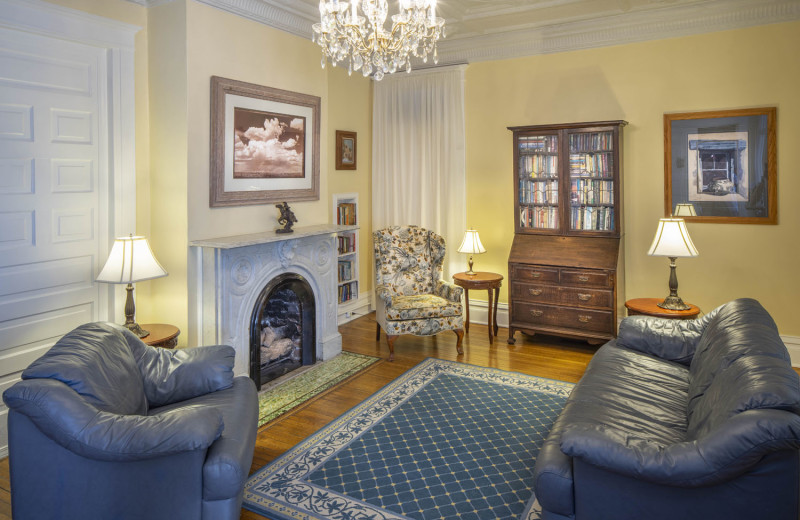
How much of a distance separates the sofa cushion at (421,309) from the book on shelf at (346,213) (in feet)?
4.39

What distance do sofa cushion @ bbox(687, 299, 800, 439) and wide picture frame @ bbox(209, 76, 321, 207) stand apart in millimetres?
3225

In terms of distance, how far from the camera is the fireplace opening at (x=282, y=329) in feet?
14.0

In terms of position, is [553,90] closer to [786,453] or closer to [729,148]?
[729,148]

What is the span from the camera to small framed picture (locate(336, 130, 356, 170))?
19.8 feet

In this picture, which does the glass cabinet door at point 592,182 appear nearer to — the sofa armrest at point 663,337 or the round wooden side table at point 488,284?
the round wooden side table at point 488,284

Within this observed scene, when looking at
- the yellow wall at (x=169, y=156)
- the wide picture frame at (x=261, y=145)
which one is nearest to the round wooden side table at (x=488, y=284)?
the wide picture frame at (x=261, y=145)

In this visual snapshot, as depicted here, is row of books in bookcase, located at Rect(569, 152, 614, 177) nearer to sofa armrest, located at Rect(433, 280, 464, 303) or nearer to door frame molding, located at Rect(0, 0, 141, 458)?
sofa armrest, located at Rect(433, 280, 464, 303)

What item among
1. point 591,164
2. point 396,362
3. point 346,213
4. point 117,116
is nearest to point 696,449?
point 396,362

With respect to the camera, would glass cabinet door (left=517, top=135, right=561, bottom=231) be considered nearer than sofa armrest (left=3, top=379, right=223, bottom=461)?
No

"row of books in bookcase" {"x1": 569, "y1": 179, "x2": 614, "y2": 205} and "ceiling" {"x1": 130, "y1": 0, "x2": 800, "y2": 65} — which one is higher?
"ceiling" {"x1": 130, "y1": 0, "x2": 800, "y2": 65}

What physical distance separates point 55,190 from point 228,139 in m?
1.19

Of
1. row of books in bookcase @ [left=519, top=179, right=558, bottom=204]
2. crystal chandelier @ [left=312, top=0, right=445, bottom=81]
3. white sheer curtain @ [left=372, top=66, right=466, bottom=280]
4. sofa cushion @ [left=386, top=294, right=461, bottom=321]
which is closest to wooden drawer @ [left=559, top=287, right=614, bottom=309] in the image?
row of books in bookcase @ [left=519, top=179, right=558, bottom=204]

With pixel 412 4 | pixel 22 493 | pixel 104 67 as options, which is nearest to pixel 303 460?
pixel 22 493

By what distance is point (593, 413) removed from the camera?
264cm
